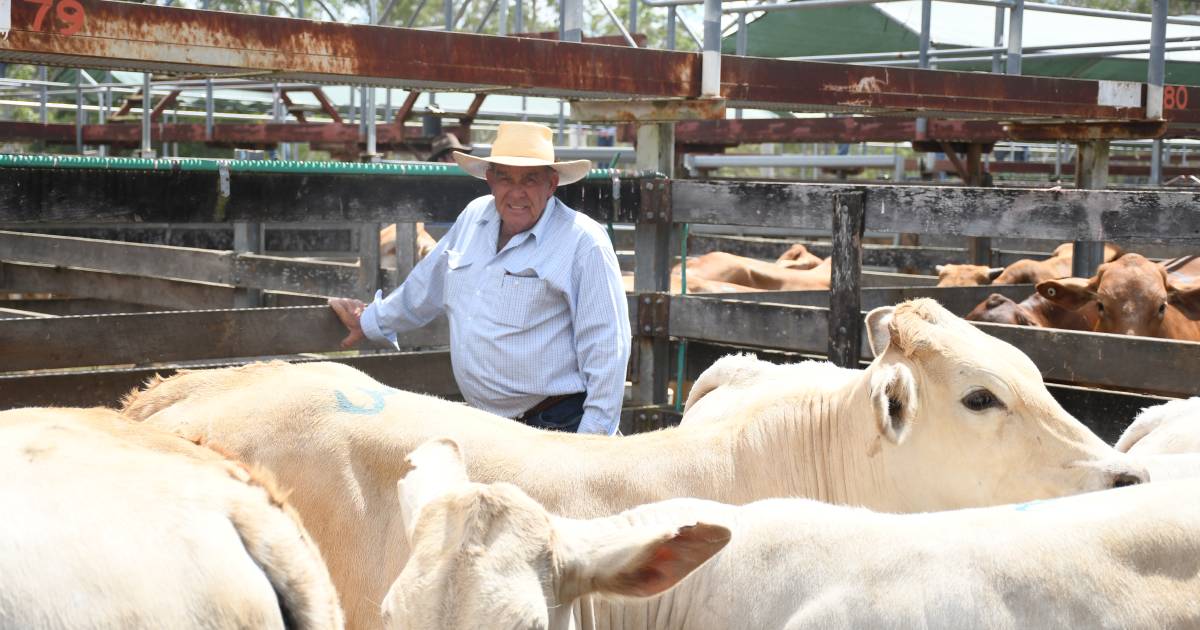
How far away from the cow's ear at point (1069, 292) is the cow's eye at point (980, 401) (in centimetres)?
484

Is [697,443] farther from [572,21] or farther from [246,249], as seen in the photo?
[246,249]

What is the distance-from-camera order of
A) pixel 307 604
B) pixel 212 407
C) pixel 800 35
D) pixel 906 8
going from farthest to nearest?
1. pixel 906 8
2. pixel 800 35
3. pixel 212 407
4. pixel 307 604

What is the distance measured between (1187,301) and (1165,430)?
4930 mm

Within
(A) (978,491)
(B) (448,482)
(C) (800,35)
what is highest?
(C) (800,35)

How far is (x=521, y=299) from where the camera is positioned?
4758mm

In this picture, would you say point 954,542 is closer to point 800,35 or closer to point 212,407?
point 212,407

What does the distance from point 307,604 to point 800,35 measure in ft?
45.6

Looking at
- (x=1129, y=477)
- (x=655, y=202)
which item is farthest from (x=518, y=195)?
(x=1129, y=477)

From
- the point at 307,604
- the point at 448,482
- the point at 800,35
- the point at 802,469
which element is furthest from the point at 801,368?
the point at 800,35

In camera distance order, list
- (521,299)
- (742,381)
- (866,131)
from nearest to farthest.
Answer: (742,381) < (521,299) < (866,131)

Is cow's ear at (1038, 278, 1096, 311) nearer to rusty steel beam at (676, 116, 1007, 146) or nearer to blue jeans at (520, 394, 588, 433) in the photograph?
rusty steel beam at (676, 116, 1007, 146)

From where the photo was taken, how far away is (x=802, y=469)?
4.12 m

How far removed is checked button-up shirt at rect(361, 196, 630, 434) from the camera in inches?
186

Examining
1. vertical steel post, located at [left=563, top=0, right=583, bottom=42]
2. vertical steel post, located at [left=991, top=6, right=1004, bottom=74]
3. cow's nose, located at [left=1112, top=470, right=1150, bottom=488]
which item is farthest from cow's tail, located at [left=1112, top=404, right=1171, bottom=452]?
vertical steel post, located at [left=991, top=6, right=1004, bottom=74]
